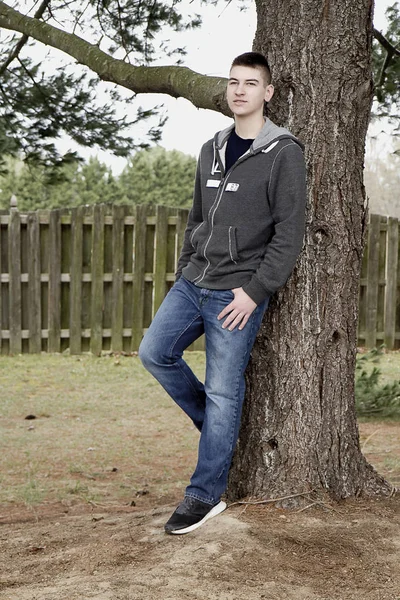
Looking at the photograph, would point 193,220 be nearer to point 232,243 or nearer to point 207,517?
point 232,243

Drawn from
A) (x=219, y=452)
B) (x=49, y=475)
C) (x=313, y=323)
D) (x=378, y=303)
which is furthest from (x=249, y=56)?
(x=378, y=303)

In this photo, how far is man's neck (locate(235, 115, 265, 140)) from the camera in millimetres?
3439

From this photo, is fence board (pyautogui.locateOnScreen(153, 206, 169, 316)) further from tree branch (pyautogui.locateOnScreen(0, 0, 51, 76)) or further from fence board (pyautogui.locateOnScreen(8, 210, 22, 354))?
tree branch (pyautogui.locateOnScreen(0, 0, 51, 76))

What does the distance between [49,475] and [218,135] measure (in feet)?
9.71

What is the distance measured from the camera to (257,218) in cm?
335

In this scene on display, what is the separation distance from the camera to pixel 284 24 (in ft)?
12.0

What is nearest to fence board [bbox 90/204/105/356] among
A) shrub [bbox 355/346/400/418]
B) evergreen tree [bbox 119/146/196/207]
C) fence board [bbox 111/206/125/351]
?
fence board [bbox 111/206/125/351]

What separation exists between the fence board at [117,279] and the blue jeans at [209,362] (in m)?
→ 6.54

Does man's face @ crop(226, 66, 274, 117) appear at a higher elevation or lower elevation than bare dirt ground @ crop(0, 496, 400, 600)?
higher

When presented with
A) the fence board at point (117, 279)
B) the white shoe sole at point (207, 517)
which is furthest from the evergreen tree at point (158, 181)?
the white shoe sole at point (207, 517)

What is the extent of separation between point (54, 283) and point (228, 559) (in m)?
7.35

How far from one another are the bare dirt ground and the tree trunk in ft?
0.86

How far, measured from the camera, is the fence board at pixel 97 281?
32.8 ft

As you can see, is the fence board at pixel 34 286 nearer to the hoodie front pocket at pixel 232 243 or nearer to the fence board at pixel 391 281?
the fence board at pixel 391 281
